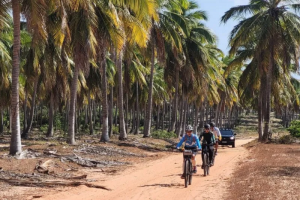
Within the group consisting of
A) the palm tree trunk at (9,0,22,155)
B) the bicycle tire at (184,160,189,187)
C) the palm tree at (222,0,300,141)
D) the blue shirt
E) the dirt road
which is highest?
the palm tree at (222,0,300,141)

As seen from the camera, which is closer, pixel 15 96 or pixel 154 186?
pixel 154 186

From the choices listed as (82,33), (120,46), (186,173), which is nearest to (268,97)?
(120,46)

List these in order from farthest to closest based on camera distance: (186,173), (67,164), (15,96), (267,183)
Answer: (67,164) < (15,96) < (186,173) < (267,183)

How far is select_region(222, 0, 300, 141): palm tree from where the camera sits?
86.3ft

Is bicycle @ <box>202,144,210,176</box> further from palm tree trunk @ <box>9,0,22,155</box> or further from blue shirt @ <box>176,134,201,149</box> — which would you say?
palm tree trunk @ <box>9,0,22,155</box>

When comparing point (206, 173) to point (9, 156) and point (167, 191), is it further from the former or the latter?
point (9, 156)

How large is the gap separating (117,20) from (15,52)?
4.73 metres

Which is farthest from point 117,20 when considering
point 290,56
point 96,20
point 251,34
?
point 290,56

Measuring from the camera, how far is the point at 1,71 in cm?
2759

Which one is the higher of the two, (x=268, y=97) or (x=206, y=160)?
(x=268, y=97)

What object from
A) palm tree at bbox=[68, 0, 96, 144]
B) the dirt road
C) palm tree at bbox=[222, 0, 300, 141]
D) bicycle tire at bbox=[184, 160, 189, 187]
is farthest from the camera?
palm tree at bbox=[222, 0, 300, 141]

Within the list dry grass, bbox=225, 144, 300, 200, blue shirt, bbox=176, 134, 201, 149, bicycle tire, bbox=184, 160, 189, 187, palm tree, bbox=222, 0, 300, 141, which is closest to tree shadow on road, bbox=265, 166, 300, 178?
dry grass, bbox=225, 144, 300, 200

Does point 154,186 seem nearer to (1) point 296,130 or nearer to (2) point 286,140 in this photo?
(2) point 286,140

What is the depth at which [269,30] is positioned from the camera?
26172 mm
